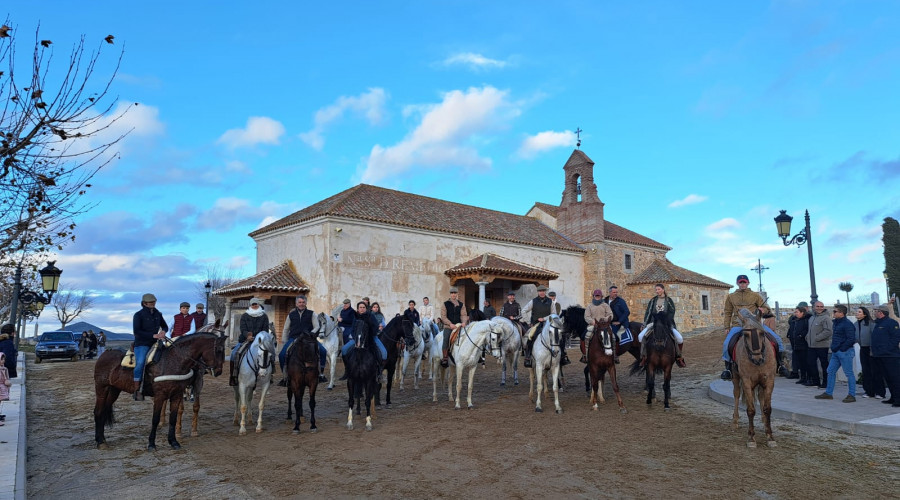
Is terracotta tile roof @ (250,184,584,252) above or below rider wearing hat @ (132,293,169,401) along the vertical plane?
above

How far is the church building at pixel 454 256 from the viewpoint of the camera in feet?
72.6

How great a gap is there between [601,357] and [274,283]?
603 inches

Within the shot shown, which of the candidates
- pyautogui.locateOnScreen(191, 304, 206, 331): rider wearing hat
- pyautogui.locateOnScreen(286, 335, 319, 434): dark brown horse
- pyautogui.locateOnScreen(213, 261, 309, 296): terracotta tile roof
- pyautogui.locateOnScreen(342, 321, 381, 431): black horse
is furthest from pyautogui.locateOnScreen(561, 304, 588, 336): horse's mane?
pyautogui.locateOnScreen(213, 261, 309, 296): terracotta tile roof

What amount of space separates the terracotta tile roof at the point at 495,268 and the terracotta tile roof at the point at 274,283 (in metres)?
6.94

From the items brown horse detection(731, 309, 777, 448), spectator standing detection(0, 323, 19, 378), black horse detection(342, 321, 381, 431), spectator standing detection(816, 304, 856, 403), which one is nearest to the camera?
brown horse detection(731, 309, 777, 448)

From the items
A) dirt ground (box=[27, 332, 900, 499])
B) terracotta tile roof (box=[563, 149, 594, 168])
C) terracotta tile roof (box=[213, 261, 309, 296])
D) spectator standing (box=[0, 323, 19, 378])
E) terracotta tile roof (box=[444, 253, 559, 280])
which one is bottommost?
dirt ground (box=[27, 332, 900, 499])

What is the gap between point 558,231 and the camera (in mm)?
33969

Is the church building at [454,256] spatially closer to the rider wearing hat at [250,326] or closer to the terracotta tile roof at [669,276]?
the terracotta tile roof at [669,276]

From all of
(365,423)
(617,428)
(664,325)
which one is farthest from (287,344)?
(664,325)

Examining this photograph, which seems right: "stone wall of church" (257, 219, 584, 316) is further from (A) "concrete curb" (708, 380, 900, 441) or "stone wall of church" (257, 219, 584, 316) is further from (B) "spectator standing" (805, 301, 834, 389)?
(B) "spectator standing" (805, 301, 834, 389)

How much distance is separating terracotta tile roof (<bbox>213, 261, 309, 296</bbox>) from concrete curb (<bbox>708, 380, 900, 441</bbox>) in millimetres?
16238

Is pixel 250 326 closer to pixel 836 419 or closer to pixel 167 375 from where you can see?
pixel 167 375

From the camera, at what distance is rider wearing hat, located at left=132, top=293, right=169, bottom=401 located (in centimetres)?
784

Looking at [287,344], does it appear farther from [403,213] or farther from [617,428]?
[403,213]
